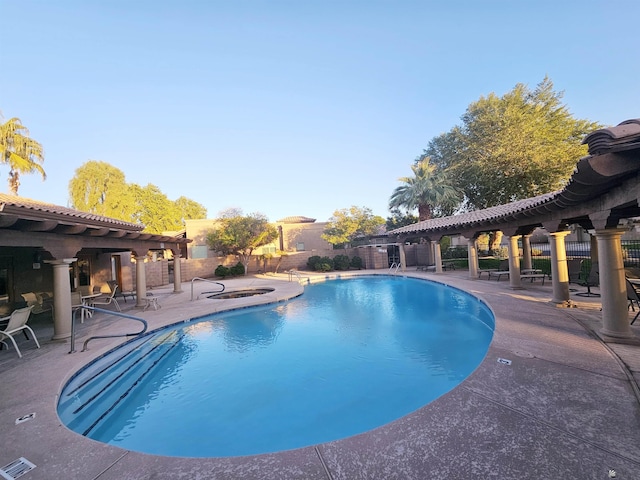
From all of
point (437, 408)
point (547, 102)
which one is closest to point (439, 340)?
point (437, 408)

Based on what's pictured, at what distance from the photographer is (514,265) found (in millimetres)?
10711

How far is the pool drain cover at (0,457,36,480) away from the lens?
7.89 feet

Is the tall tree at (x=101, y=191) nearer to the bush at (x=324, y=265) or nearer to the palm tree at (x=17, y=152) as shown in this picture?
the palm tree at (x=17, y=152)

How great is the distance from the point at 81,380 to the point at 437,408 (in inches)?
232

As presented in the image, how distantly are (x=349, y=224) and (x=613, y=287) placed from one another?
807 inches

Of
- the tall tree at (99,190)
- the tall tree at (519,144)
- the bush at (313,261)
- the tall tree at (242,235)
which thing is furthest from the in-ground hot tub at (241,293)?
the tall tree at (99,190)

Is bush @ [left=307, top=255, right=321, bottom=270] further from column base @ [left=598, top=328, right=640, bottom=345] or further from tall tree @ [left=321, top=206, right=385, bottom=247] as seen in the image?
column base @ [left=598, top=328, right=640, bottom=345]

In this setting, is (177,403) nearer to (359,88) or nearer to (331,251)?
(359,88)

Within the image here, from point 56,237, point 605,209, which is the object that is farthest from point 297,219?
point 605,209

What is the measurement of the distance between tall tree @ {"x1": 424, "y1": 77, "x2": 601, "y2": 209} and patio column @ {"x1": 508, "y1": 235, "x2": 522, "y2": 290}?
1087 centimetres

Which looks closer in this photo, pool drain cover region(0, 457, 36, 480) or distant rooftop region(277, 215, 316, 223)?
pool drain cover region(0, 457, 36, 480)

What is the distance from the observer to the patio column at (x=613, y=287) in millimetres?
4848

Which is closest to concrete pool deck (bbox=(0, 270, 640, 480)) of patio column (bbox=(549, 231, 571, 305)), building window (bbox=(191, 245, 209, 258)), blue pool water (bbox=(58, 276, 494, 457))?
blue pool water (bbox=(58, 276, 494, 457))

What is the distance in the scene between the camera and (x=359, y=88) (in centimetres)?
1709
